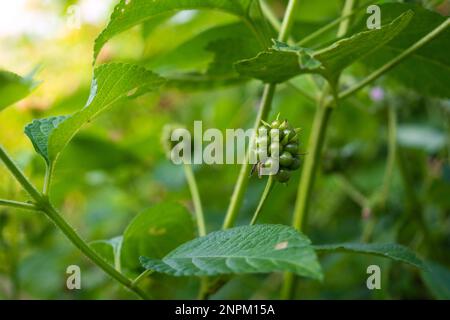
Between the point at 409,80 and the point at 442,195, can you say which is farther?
the point at 442,195

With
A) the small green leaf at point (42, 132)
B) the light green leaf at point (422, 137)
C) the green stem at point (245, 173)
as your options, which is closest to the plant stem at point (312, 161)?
the green stem at point (245, 173)

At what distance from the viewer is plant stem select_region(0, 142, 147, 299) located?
1.87 ft

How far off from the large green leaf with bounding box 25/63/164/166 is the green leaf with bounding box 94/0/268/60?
6 cm

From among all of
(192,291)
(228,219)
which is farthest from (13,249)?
(228,219)

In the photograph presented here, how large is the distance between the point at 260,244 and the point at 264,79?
224 millimetres

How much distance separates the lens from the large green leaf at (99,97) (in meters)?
0.59

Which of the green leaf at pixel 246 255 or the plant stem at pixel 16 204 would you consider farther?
the plant stem at pixel 16 204

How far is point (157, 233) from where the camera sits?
789mm

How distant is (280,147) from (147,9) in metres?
0.23

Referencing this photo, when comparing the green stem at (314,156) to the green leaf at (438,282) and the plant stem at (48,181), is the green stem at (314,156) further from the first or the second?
the plant stem at (48,181)

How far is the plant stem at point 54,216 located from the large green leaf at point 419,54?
39cm

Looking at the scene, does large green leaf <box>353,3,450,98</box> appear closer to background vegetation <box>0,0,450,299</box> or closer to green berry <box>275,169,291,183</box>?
background vegetation <box>0,0,450,299</box>

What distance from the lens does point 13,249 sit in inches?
46.4
